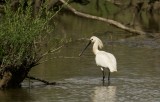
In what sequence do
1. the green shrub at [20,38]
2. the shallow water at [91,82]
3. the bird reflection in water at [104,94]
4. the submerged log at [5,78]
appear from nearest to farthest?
the bird reflection in water at [104,94] → the shallow water at [91,82] → the green shrub at [20,38] → the submerged log at [5,78]

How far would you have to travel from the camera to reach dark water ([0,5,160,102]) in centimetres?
1288

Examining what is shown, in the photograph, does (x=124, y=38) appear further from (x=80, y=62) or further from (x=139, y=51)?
(x=80, y=62)

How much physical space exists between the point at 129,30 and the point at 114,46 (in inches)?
98.9

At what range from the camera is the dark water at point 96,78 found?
1288cm

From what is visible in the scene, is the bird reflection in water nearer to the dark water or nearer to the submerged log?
the dark water

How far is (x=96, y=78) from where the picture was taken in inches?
610

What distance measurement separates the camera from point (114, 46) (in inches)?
906

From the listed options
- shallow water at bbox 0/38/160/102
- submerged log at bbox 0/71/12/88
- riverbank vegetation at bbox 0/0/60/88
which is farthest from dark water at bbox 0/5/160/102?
riverbank vegetation at bbox 0/0/60/88

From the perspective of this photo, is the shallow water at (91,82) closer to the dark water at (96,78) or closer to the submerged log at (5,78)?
the dark water at (96,78)

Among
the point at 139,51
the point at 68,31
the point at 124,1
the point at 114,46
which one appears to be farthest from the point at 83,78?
the point at 124,1

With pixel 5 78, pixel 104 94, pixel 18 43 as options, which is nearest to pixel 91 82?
pixel 104 94

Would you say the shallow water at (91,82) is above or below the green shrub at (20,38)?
below

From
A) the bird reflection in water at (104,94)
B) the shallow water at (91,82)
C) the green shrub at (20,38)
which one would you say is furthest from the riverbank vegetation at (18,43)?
the bird reflection in water at (104,94)

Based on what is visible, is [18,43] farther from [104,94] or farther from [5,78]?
[104,94]
